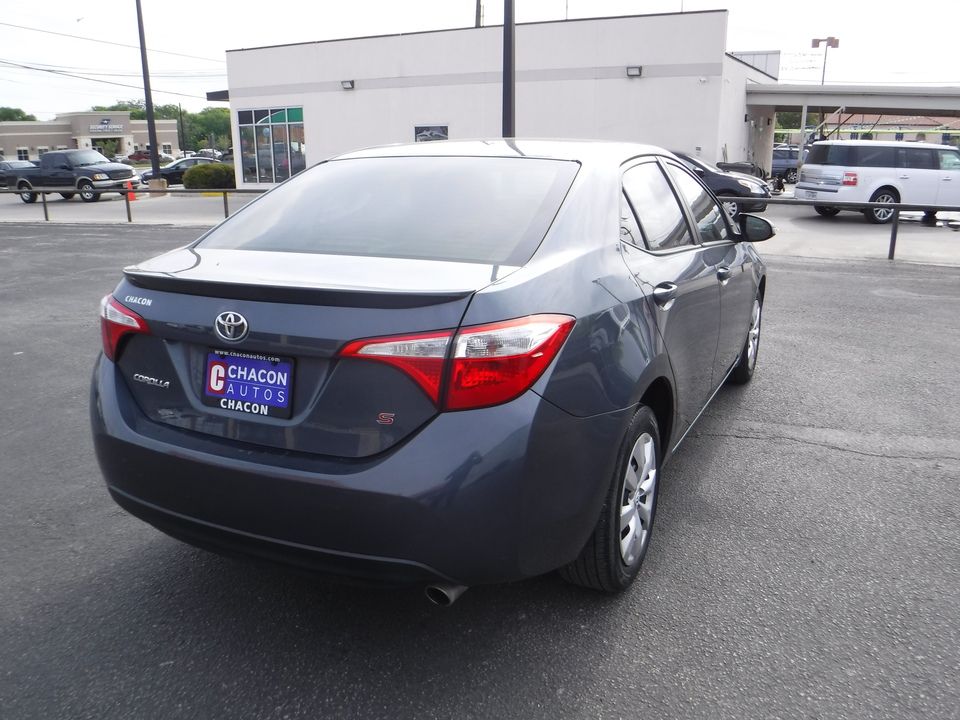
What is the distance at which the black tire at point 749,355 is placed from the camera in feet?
17.4

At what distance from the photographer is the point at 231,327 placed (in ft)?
7.84

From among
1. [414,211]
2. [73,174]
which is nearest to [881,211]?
[414,211]

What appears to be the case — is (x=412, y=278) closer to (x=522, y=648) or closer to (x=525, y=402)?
(x=525, y=402)

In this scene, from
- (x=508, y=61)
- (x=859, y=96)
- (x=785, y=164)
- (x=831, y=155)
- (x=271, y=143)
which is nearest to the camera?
(x=508, y=61)

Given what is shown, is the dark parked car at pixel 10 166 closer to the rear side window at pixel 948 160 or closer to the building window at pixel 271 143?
the building window at pixel 271 143

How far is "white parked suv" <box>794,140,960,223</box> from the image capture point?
1802 cm

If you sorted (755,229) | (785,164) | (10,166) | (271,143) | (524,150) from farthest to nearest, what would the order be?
(785,164) → (10,166) → (271,143) → (755,229) → (524,150)

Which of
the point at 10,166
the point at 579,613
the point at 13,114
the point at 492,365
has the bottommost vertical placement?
the point at 579,613

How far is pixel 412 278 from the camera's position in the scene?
2367 mm

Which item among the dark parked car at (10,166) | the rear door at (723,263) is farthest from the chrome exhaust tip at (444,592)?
the dark parked car at (10,166)

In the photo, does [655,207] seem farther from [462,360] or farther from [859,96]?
[859,96]

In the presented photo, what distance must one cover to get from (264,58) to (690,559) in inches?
1271

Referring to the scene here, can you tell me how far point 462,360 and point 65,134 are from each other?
119 meters

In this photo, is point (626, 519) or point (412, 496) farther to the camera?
point (626, 519)
